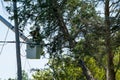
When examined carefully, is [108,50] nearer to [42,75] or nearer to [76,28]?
[76,28]

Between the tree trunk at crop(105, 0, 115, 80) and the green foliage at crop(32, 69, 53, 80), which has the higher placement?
the green foliage at crop(32, 69, 53, 80)

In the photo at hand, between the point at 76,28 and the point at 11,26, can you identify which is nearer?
the point at 76,28

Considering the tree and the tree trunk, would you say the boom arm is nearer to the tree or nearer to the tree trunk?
the tree

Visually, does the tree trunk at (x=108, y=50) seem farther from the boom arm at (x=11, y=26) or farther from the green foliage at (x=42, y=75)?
the green foliage at (x=42, y=75)

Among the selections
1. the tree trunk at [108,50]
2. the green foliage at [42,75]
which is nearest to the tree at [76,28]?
the tree trunk at [108,50]

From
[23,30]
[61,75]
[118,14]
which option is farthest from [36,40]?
[61,75]

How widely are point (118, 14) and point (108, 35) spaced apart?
2.46 feet

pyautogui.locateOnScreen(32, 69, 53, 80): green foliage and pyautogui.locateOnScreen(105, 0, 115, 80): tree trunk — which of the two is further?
pyautogui.locateOnScreen(32, 69, 53, 80): green foliage

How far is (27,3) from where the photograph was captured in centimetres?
1558

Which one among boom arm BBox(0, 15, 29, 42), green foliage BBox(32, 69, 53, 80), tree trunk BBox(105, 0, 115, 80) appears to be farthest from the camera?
green foliage BBox(32, 69, 53, 80)

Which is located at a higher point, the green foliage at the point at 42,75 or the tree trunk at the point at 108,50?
the green foliage at the point at 42,75

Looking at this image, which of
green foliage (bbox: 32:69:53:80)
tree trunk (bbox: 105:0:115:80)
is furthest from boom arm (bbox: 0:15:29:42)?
green foliage (bbox: 32:69:53:80)

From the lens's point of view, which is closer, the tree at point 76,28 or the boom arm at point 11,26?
the tree at point 76,28

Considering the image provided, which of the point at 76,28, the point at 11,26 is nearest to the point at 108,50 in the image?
the point at 76,28
